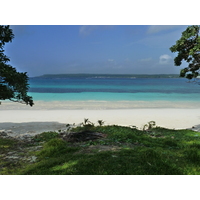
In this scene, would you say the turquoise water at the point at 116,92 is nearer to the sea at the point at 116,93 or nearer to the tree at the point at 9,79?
the sea at the point at 116,93

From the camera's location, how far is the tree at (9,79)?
7660 mm

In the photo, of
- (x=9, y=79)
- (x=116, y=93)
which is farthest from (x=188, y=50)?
(x=116, y=93)

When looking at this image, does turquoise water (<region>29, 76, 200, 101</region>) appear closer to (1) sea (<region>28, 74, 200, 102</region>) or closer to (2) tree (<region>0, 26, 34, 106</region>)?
(1) sea (<region>28, 74, 200, 102</region>)

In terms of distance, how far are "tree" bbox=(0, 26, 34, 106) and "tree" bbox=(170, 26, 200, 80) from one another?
8.39m

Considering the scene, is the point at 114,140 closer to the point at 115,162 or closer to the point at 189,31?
the point at 115,162

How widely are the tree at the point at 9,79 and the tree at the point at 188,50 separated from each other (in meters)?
8.39

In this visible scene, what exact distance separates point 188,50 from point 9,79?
10.2 meters

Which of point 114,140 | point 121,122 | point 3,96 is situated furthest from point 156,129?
point 3,96

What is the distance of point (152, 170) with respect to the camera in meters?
4.60

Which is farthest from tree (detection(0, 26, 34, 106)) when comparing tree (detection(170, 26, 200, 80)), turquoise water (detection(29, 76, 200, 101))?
turquoise water (detection(29, 76, 200, 101))

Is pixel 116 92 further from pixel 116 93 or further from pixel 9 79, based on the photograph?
pixel 9 79

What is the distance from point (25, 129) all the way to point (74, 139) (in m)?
5.87

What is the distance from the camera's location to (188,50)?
1206 cm

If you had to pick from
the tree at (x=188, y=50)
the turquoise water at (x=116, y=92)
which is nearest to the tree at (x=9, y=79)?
the tree at (x=188, y=50)
